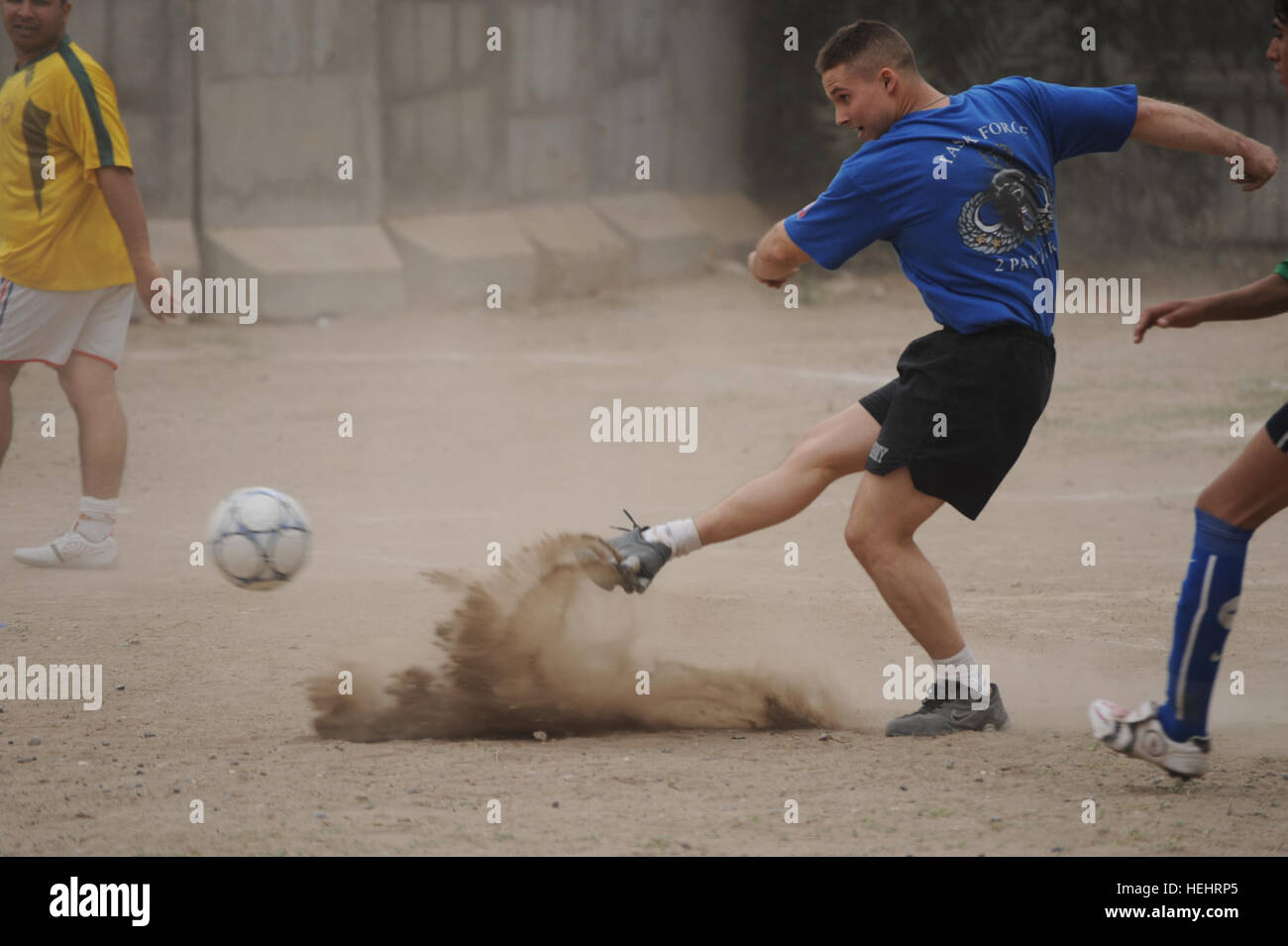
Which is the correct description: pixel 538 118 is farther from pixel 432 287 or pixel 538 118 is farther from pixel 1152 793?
pixel 1152 793

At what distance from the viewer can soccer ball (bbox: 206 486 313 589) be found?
5.43m

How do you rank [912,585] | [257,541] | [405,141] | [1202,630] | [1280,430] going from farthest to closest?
1. [405,141]
2. [257,541]
3. [912,585]
4. [1202,630]
5. [1280,430]

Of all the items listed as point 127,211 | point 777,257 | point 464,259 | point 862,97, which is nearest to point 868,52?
point 862,97

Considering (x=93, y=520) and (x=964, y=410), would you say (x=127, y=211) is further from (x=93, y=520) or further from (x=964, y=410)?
(x=964, y=410)

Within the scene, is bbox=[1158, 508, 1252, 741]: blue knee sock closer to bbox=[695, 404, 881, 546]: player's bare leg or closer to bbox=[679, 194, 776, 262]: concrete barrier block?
bbox=[695, 404, 881, 546]: player's bare leg

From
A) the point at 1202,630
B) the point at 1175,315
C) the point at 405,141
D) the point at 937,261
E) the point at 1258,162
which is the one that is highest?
the point at 405,141

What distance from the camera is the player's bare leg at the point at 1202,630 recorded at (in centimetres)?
392

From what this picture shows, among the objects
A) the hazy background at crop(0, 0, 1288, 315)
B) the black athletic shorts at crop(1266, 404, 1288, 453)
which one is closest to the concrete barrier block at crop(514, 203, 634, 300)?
the hazy background at crop(0, 0, 1288, 315)

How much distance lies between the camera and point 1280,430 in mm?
3818

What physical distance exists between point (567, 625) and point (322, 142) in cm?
968

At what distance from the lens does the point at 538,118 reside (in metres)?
15.0

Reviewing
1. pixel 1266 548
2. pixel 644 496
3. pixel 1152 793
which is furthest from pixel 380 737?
pixel 1266 548

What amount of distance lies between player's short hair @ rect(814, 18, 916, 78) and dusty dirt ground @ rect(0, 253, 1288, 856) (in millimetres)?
1918

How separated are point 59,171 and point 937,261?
12.8ft
